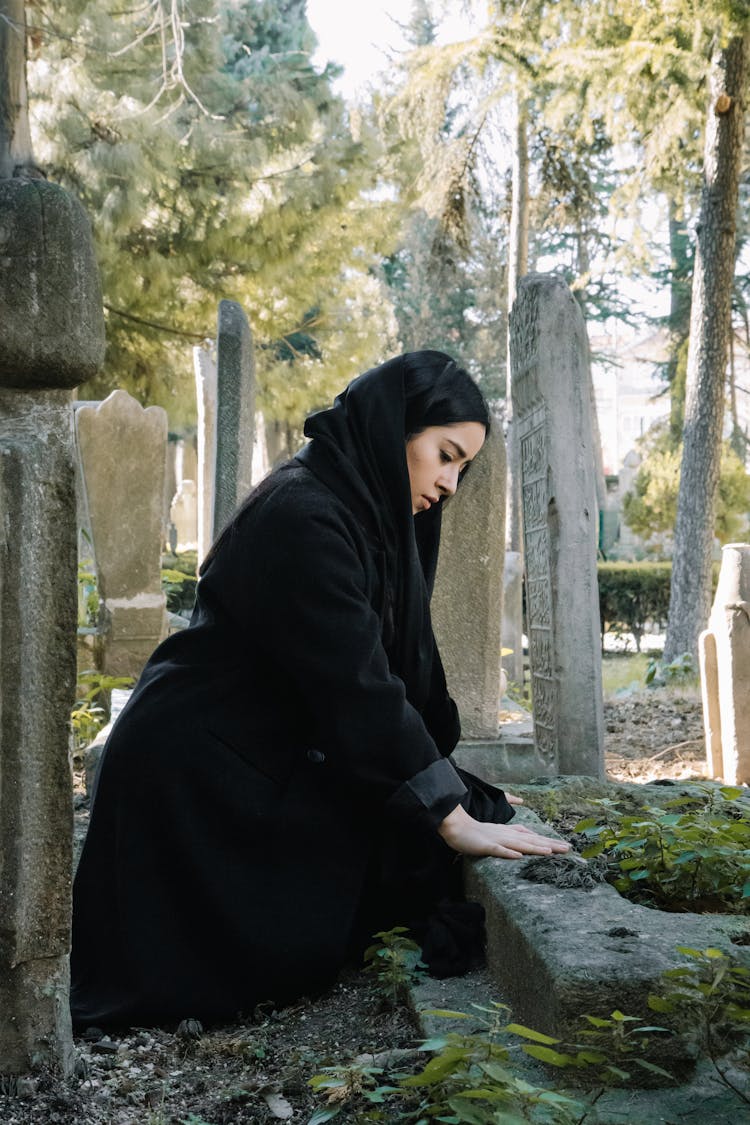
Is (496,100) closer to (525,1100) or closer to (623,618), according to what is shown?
(623,618)

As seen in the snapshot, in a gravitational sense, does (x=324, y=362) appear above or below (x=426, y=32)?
below

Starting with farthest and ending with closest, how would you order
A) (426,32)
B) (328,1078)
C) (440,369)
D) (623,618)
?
(426,32)
(623,618)
(440,369)
(328,1078)

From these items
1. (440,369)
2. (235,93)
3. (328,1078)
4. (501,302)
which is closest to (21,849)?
(328,1078)

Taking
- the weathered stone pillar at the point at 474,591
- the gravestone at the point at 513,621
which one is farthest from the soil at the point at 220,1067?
the gravestone at the point at 513,621

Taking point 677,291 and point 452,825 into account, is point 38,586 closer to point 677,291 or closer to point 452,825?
point 452,825

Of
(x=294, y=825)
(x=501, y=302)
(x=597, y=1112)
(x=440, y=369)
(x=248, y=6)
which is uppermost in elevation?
(x=248, y=6)

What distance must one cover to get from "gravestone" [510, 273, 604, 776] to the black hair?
7.28 ft

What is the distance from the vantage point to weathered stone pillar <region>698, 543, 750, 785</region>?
18.9ft

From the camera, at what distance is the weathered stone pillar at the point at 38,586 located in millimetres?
1800

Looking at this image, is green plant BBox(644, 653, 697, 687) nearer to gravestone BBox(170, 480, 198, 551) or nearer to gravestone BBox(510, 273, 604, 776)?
gravestone BBox(510, 273, 604, 776)

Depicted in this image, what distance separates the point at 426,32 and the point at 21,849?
41.6 m

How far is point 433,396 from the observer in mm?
2748

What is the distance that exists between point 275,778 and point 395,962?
18.8 inches

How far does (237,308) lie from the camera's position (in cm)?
743
